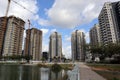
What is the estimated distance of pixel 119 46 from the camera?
230ft

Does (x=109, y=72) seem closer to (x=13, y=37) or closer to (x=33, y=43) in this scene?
(x=33, y=43)

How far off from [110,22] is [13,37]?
111 m

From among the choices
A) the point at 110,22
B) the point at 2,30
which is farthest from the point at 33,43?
the point at 110,22

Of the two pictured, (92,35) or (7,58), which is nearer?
(7,58)

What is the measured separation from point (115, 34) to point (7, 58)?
372ft

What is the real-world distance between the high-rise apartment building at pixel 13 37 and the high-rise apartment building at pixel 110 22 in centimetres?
10031

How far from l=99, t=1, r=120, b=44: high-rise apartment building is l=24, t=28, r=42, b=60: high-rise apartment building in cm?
7584

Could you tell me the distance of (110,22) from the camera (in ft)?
413

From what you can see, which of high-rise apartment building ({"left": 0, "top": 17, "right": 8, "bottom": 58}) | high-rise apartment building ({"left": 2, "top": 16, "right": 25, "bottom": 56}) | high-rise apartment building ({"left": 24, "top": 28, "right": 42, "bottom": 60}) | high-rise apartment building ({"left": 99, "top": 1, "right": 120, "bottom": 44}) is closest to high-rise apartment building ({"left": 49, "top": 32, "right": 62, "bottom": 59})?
high-rise apartment building ({"left": 24, "top": 28, "right": 42, "bottom": 60})

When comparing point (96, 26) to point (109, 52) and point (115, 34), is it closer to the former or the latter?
point (115, 34)

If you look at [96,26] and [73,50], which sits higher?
[96,26]

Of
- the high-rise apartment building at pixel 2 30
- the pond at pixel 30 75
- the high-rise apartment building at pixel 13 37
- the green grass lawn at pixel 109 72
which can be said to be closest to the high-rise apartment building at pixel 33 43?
the high-rise apartment building at pixel 13 37

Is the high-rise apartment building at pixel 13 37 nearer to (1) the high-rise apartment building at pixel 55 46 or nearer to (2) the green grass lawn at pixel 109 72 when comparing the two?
(1) the high-rise apartment building at pixel 55 46

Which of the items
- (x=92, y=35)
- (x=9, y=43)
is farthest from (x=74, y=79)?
(x=92, y=35)
